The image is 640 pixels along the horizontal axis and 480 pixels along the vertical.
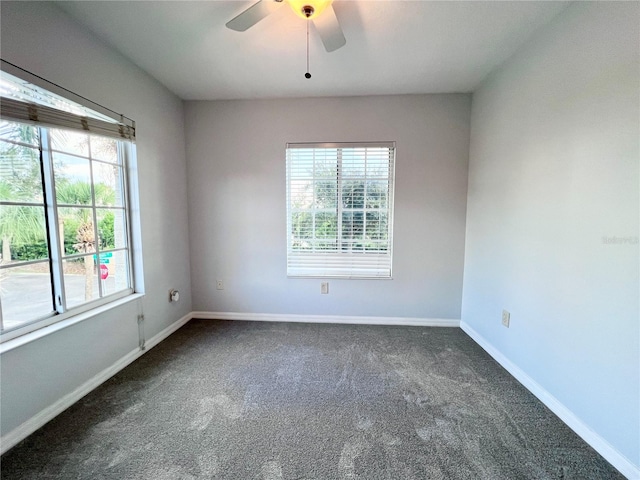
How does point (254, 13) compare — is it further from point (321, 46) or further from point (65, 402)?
point (65, 402)

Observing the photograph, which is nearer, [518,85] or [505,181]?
[518,85]

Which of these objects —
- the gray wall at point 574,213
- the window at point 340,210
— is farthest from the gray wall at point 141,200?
the gray wall at point 574,213

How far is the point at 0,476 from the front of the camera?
3.90 feet

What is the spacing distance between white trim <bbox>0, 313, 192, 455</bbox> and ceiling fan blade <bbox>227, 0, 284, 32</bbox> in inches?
101

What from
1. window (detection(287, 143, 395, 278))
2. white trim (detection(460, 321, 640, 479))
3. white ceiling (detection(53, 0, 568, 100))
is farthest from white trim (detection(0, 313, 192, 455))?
white trim (detection(460, 321, 640, 479))

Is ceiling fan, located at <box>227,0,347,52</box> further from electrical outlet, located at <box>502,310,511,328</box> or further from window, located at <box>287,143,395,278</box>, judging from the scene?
electrical outlet, located at <box>502,310,511,328</box>

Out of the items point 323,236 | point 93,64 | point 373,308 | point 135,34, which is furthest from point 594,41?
point 93,64

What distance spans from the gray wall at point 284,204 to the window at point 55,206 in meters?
0.92

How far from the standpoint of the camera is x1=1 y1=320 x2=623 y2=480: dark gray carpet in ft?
4.15

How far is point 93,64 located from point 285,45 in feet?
4.60

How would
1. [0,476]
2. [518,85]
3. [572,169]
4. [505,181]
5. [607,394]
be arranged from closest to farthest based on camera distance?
[0,476]
[607,394]
[572,169]
[518,85]
[505,181]

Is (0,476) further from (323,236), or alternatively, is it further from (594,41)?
(594,41)

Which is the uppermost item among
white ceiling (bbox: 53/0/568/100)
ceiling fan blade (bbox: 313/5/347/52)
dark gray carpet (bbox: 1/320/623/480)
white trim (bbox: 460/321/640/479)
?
white ceiling (bbox: 53/0/568/100)

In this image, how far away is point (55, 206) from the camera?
65.3 inches
